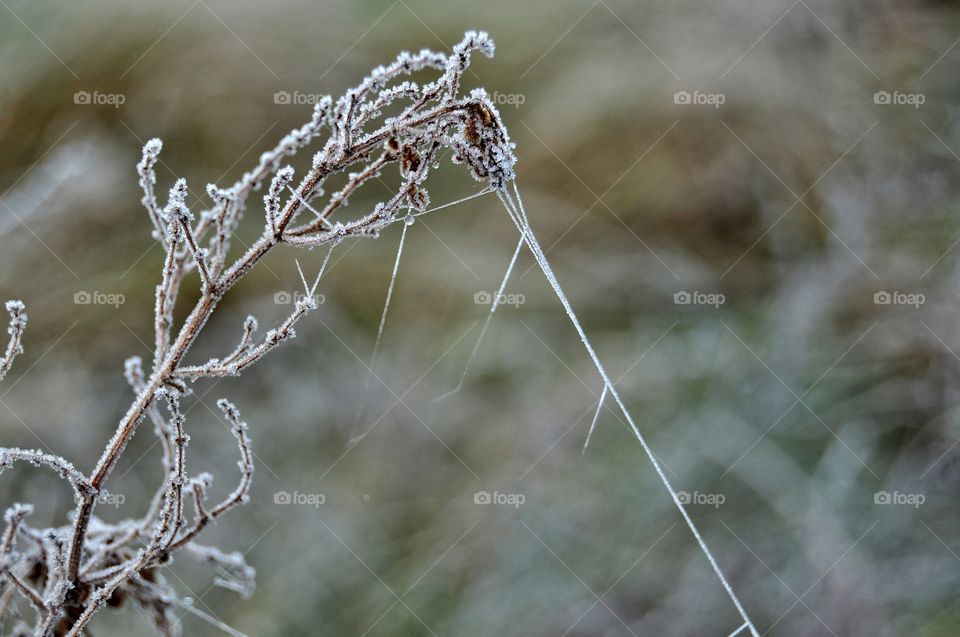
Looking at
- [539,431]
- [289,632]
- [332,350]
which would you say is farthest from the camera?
[332,350]

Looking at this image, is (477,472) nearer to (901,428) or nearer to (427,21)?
(901,428)

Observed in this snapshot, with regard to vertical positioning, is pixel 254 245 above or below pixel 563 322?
below

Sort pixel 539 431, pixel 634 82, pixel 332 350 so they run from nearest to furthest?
pixel 539 431 < pixel 332 350 < pixel 634 82

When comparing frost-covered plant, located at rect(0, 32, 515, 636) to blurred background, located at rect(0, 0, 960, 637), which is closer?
frost-covered plant, located at rect(0, 32, 515, 636)

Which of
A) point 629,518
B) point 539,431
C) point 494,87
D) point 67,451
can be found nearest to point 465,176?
point 494,87

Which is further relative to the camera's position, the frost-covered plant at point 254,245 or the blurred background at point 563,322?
the blurred background at point 563,322

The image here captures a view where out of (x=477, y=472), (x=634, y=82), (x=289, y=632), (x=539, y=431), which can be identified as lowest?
(x=289, y=632)

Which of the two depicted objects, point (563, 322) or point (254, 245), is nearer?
point (254, 245)

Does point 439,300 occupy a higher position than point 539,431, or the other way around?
point 439,300
